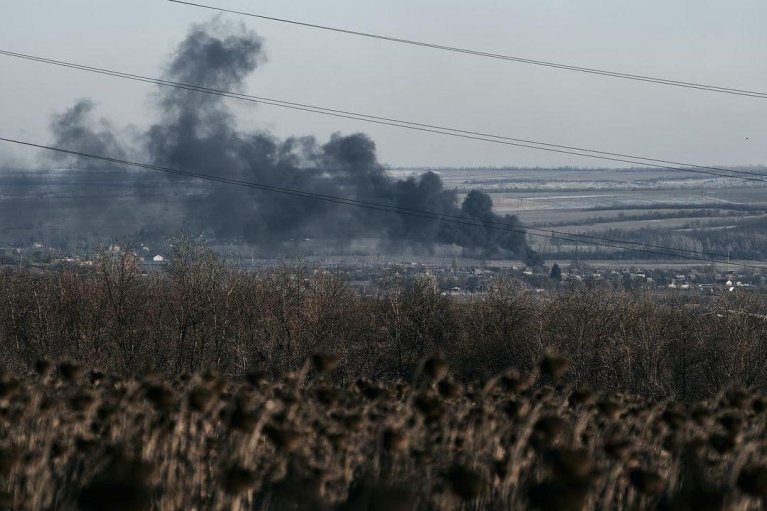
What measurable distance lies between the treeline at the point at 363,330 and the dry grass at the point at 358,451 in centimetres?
6267

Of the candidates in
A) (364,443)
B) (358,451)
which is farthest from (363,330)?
(358,451)

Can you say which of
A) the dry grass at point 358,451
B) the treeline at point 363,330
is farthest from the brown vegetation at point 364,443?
the treeline at point 363,330

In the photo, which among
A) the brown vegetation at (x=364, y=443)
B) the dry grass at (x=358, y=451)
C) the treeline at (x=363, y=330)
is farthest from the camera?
the treeline at (x=363, y=330)

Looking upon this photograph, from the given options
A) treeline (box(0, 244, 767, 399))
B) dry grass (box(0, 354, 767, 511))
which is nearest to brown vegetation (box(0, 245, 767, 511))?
dry grass (box(0, 354, 767, 511))

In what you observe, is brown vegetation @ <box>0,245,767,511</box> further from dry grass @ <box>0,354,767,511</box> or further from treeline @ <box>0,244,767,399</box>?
treeline @ <box>0,244,767,399</box>

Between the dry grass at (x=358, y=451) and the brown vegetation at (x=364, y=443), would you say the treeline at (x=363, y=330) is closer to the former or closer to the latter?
the brown vegetation at (x=364, y=443)

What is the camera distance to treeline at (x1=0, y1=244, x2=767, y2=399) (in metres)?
74.8

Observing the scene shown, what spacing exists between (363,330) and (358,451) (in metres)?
73.6

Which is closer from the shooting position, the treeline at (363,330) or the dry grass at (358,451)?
the dry grass at (358,451)

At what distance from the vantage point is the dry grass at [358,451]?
4.80 metres

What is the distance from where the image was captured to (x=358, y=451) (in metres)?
6.84

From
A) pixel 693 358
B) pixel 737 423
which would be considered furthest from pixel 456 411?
pixel 693 358

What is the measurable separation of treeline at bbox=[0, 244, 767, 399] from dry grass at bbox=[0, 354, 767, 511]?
62.7 metres

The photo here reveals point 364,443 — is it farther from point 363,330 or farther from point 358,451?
point 363,330
